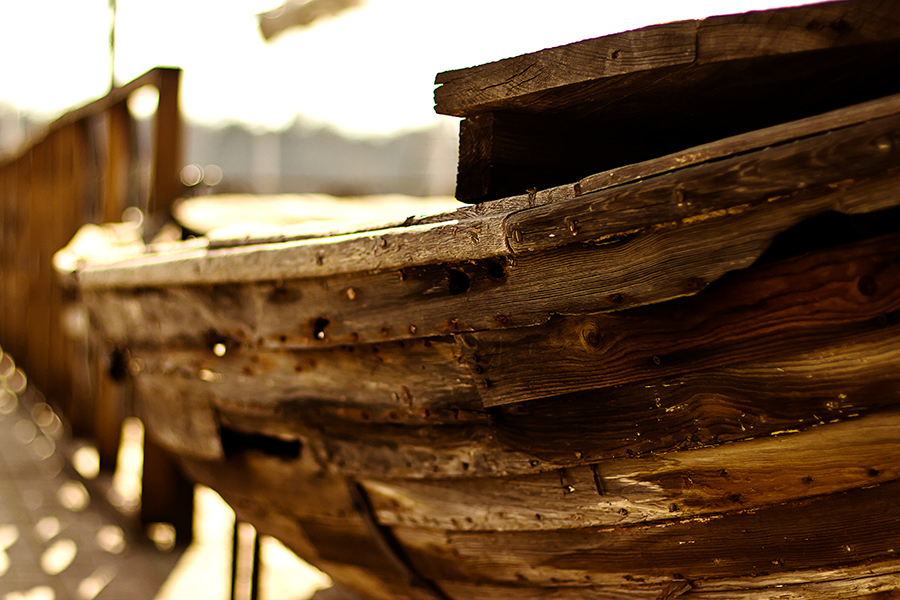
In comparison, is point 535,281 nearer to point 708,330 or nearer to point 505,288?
point 505,288

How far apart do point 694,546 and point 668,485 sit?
169mm

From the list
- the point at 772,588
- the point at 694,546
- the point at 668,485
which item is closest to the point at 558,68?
the point at 668,485

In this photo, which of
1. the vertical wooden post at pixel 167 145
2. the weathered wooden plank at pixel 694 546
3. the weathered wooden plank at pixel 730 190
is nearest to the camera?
the weathered wooden plank at pixel 730 190

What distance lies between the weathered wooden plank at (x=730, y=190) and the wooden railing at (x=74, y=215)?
8.74ft

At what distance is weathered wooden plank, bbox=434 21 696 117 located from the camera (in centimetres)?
142

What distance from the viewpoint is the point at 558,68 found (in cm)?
156

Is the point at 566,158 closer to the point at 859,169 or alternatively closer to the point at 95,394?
the point at 859,169

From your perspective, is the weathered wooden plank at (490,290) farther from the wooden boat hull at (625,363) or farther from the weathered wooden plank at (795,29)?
the weathered wooden plank at (795,29)

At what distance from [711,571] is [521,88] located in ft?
3.81

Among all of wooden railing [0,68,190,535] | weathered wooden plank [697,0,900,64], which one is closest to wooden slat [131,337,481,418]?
weathered wooden plank [697,0,900,64]

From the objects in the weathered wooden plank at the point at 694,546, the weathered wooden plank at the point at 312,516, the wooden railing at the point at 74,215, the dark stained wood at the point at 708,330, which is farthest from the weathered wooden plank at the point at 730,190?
the wooden railing at the point at 74,215

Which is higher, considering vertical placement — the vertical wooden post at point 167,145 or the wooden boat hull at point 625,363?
the vertical wooden post at point 167,145

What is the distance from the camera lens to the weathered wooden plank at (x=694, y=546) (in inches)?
55.6

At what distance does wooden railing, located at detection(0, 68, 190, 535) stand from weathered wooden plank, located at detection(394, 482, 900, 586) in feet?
7.33
